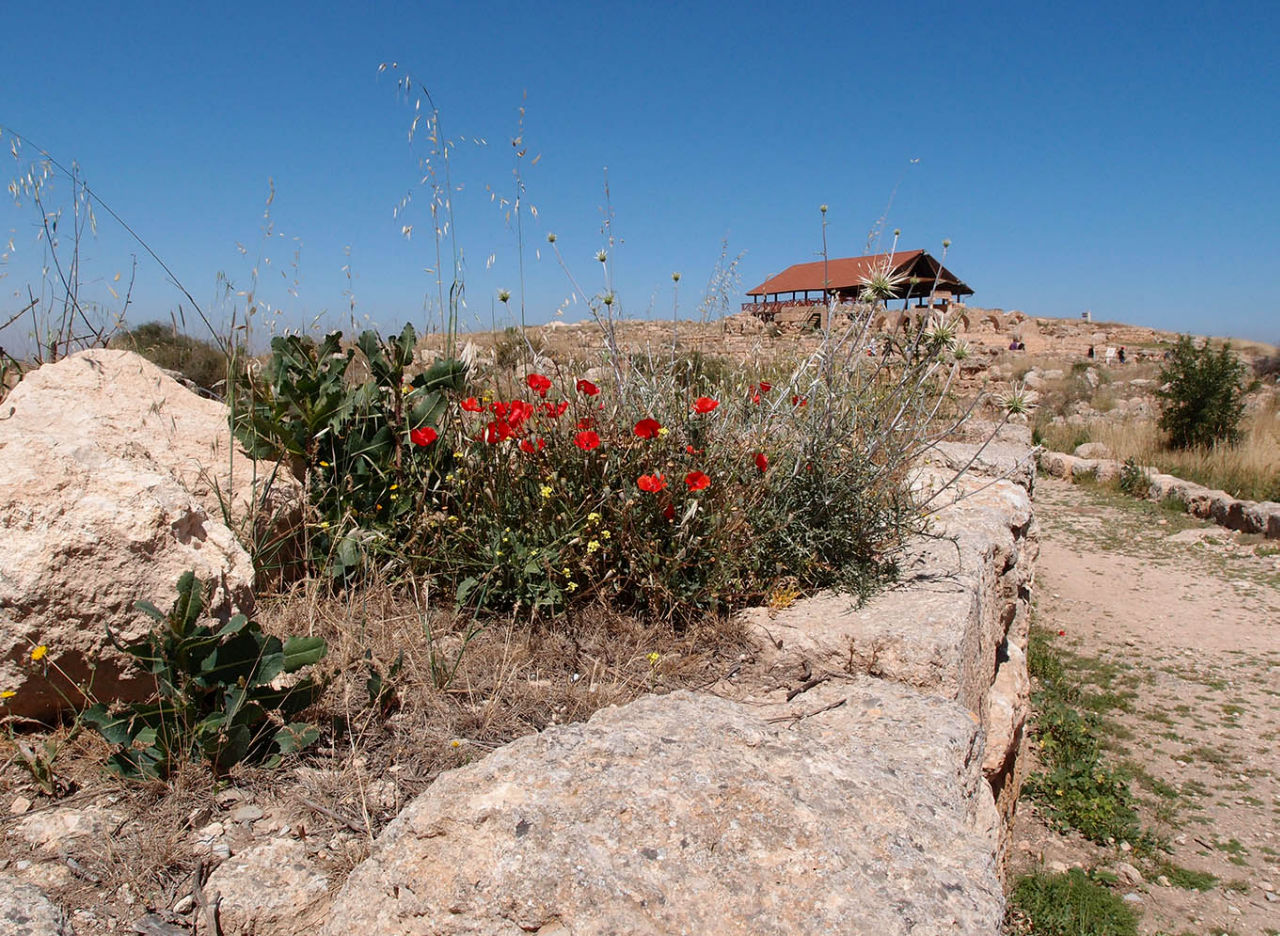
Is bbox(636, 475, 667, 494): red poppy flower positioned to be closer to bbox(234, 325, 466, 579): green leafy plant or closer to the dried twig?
bbox(234, 325, 466, 579): green leafy plant

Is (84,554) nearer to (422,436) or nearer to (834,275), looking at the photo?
(422,436)

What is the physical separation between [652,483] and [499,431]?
1.74 feet

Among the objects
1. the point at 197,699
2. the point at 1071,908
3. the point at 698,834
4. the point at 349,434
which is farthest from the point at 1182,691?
the point at 197,699

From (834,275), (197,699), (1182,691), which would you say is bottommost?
(1182,691)

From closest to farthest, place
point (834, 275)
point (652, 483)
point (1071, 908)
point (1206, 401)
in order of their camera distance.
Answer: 1. point (652, 483)
2. point (1071, 908)
3. point (1206, 401)
4. point (834, 275)

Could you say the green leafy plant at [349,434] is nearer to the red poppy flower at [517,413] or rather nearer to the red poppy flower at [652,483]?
the red poppy flower at [517,413]

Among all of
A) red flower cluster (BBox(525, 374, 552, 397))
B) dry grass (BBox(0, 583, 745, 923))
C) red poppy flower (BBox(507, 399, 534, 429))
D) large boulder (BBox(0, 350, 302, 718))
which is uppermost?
red flower cluster (BBox(525, 374, 552, 397))

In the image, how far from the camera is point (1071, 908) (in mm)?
3039

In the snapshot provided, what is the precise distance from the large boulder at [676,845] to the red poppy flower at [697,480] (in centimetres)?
88

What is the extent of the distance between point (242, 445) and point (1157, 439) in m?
12.8

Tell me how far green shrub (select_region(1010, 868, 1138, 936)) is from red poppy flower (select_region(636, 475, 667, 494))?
7.30 feet

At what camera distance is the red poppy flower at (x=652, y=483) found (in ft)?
7.77

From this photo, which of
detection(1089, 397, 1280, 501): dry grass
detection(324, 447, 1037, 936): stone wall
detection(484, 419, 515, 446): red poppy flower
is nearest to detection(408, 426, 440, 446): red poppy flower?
detection(484, 419, 515, 446): red poppy flower

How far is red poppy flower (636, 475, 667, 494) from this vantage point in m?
2.37
